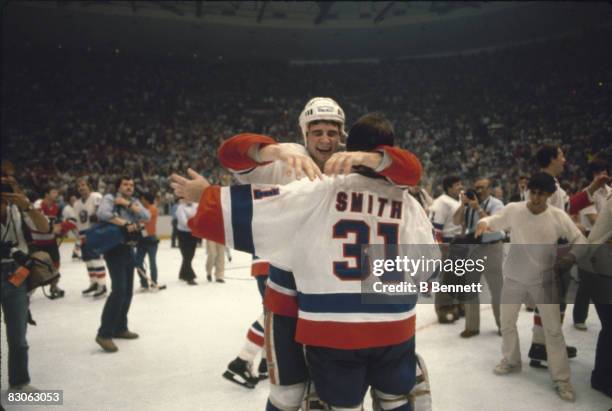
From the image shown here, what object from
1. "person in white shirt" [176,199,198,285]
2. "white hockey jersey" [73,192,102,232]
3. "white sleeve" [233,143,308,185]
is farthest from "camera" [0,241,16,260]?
"person in white shirt" [176,199,198,285]

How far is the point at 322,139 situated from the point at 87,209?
588 cm

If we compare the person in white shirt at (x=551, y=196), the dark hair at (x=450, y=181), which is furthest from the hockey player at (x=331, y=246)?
the dark hair at (x=450, y=181)

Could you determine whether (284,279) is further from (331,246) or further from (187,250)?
(187,250)

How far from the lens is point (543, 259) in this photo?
11.8 feet

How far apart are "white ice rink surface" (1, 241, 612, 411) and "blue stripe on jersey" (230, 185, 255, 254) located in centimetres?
221

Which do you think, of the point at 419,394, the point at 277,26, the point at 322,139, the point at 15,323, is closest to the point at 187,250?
the point at 15,323

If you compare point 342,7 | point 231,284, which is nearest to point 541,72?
point 342,7

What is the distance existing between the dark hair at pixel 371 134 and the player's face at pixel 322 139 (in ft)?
2.51

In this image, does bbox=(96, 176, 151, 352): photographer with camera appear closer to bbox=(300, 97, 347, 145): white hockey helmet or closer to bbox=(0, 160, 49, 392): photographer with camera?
bbox=(0, 160, 49, 392): photographer with camera

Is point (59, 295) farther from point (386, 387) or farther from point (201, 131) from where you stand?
point (201, 131)

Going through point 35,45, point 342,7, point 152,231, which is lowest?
point 152,231

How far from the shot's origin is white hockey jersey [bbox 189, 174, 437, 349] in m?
1.71

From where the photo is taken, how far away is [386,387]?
6.03ft

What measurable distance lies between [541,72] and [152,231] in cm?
1556
